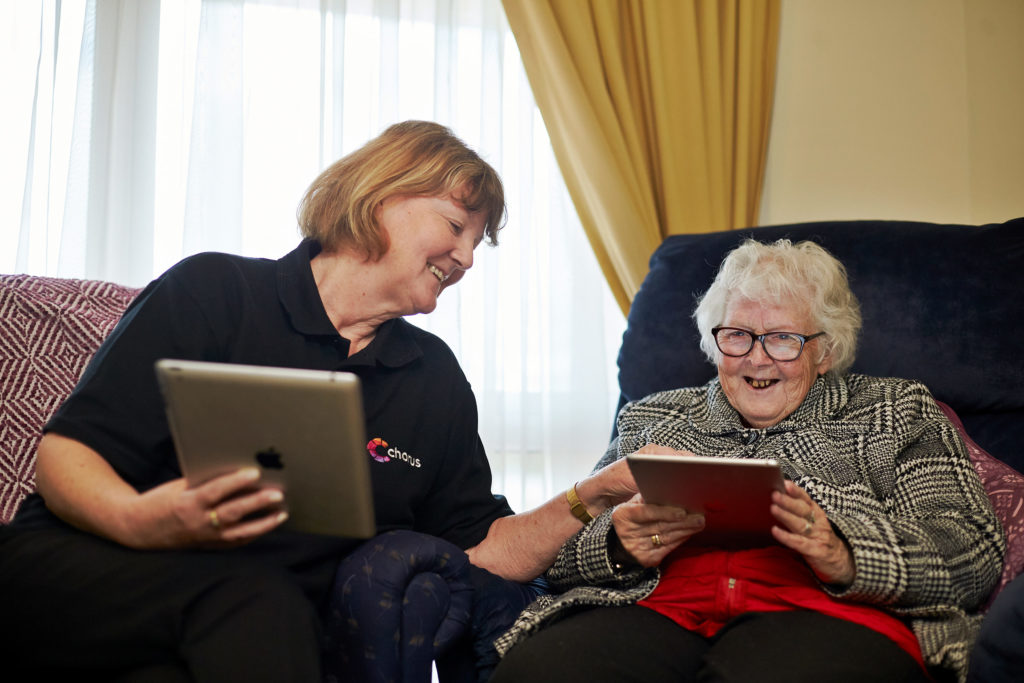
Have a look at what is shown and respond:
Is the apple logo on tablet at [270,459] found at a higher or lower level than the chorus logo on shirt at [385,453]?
higher

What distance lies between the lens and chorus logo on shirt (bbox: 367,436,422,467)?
1.49 meters

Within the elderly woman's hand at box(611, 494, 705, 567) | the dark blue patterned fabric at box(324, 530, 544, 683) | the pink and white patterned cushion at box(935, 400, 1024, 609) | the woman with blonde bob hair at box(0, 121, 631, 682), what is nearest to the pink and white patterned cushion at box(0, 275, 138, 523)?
the woman with blonde bob hair at box(0, 121, 631, 682)

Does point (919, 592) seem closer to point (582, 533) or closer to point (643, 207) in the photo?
point (582, 533)

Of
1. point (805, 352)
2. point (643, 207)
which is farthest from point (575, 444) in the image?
point (805, 352)

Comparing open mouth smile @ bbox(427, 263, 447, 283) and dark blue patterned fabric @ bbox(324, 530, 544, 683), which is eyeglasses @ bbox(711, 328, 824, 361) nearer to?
open mouth smile @ bbox(427, 263, 447, 283)

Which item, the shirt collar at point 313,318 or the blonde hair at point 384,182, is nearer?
the shirt collar at point 313,318

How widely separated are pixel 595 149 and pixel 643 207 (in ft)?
0.79

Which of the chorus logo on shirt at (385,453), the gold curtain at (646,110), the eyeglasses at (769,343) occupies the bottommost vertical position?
the chorus logo on shirt at (385,453)

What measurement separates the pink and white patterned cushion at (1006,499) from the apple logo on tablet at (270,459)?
114 cm

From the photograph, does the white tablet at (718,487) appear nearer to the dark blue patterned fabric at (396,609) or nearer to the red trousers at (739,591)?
the red trousers at (739,591)

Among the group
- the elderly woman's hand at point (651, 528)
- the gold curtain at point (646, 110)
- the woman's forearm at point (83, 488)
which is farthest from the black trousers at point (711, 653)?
the gold curtain at point (646, 110)

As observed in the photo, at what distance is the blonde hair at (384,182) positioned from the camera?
5.15ft

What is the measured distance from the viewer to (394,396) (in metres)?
1.56

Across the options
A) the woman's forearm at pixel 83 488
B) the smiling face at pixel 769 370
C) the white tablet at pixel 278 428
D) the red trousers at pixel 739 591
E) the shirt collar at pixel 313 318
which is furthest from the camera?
the smiling face at pixel 769 370
